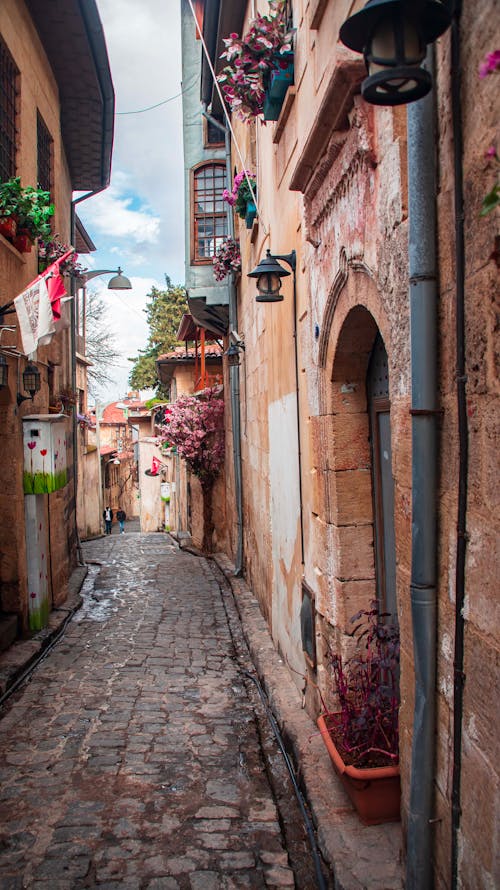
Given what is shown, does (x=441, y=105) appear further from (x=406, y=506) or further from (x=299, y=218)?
(x=299, y=218)

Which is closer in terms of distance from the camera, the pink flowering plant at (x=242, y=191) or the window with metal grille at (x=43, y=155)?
the pink flowering plant at (x=242, y=191)

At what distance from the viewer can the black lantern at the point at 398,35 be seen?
7.09 ft

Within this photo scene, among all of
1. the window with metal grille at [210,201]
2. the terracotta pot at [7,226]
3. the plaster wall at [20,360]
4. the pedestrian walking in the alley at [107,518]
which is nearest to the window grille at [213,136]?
the window with metal grille at [210,201]

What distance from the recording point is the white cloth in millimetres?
7020

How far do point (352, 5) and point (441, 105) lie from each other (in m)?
1.48

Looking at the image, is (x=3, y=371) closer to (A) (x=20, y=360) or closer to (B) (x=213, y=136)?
(A) (x=20, y=360)

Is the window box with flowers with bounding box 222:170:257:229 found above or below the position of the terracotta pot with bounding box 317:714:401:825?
above

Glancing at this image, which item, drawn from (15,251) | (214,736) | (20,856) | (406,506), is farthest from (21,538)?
(406,506)

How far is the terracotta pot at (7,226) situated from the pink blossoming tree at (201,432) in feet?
28.2

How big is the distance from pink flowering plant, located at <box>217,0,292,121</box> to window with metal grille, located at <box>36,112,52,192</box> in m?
4.87

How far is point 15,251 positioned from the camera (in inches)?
312

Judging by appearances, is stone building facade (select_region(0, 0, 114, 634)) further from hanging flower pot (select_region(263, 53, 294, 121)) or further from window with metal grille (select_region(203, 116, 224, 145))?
hanging flower pot (select_region(263, 53, 294, 121))

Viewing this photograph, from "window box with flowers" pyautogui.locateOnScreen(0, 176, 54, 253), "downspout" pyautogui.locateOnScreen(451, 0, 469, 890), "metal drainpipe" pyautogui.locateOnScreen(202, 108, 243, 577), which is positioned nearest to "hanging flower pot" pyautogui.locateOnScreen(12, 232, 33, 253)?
"window box with flowers" pyautogui.locateOnScreen(0, 176, 54, 253)

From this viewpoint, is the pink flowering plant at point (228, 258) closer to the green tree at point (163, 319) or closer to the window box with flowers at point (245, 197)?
the window box with flowers at point (245, 197)
